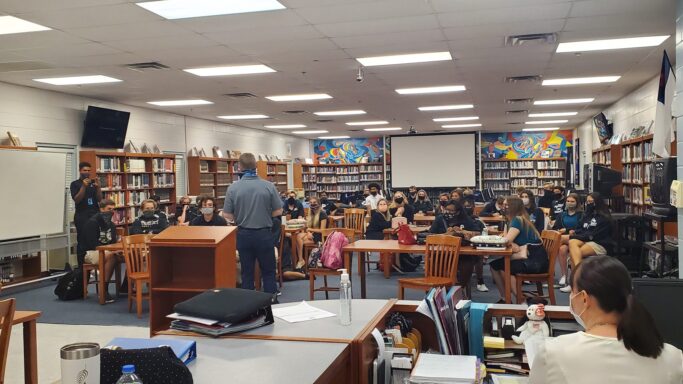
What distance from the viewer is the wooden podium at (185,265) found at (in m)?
3.64

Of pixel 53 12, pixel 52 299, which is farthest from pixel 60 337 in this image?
pixel 53 12

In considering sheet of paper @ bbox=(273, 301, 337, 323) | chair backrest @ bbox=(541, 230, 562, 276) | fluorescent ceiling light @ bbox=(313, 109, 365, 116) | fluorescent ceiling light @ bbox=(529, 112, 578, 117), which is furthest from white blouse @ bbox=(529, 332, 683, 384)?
fluorescent ceiling light @ bbox=(529, 112, 578, 117)

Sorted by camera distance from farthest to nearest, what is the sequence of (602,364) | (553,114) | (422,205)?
(553,114) → (422,205) → (602,364)

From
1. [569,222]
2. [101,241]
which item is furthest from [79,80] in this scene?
[569,222]

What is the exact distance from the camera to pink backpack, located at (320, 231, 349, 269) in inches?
250

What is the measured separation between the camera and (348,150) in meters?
21.4

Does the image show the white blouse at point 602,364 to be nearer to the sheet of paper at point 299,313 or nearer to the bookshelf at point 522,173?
the sheet of paper at point 299,313

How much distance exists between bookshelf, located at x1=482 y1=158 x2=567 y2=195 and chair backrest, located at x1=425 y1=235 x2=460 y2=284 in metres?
14.5

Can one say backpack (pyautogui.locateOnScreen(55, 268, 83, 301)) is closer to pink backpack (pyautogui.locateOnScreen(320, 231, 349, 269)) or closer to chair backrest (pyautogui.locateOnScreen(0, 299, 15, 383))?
pink backpack (pyautogui.locateOnScreen(320, 231, 349, 269))

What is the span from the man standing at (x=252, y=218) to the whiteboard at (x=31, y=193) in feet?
13.7

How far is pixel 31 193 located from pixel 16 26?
3387mm

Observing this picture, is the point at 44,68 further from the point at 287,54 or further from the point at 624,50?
the point at 624,50

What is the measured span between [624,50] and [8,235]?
8.61 m

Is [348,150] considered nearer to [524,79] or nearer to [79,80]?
[524,79]
